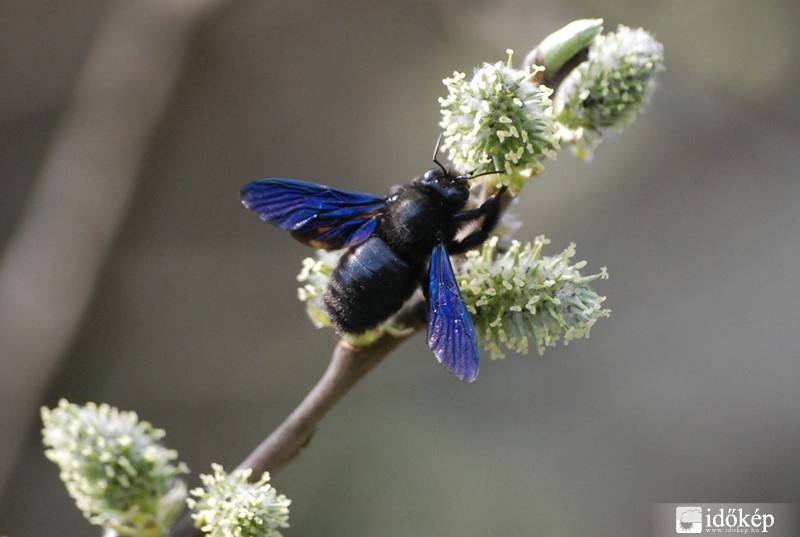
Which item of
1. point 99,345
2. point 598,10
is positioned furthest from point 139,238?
point 598,10

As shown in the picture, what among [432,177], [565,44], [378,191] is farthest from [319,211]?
[378,191]

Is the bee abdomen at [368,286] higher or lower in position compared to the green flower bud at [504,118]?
lower

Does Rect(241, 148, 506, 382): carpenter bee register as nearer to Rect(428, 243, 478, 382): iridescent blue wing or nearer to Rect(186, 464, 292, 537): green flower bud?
Rect(428, 243, 478, 382): iridescent blue wing

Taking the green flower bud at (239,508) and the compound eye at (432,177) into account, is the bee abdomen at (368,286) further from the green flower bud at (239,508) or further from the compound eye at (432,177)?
Answer: the green flower bud at (239,508)

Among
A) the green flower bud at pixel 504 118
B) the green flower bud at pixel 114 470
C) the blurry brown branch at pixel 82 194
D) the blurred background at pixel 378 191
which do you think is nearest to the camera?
the green flower bud at pixel 114 470

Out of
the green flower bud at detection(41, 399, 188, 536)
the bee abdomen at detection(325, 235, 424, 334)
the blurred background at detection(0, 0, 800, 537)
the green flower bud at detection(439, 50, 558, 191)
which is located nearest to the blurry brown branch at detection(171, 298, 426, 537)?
the bee abdomen at detection(325, 235, 424, 334)

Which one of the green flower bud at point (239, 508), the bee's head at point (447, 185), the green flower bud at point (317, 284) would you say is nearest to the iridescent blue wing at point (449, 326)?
the bee's head at point (447, 185)

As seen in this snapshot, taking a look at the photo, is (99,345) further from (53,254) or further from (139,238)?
(53,254)
